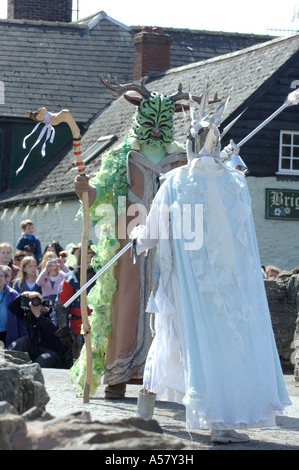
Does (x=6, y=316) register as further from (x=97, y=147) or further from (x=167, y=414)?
(x=97, y=147)

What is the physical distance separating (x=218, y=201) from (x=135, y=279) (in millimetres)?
1991

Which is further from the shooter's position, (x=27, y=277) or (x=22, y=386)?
(x=27, y=277)

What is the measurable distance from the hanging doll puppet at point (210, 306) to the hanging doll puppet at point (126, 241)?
1.54 metres

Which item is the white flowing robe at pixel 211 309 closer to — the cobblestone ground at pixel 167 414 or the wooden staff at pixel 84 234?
the cobblestone ground at pixel 167 414

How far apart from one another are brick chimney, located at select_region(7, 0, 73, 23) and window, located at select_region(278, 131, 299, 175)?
40.9 feet

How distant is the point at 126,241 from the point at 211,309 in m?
2.20

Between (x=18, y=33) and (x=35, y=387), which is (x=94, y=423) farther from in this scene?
(x=18, y=33)

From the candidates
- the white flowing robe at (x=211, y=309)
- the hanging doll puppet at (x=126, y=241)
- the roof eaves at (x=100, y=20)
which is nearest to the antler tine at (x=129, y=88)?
the hanging doll puppet at (x=126, y=241)

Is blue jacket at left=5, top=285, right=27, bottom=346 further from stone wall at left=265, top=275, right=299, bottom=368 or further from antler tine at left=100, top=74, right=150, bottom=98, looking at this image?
stone wall at left=265, top=275, right=299, bottom=368

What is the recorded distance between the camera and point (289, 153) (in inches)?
821

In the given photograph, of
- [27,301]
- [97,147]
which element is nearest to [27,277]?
[27,301]

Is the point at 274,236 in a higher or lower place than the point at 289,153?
lower

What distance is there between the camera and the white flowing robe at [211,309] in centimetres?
592

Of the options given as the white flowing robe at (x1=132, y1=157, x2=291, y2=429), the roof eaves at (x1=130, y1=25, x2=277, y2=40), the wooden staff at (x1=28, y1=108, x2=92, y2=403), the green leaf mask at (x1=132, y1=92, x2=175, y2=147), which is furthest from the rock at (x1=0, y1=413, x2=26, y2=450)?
the roof eaves at (x1=130, y1=25, x2=277, y2=40)
